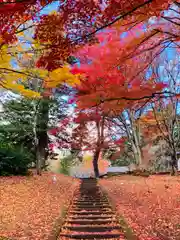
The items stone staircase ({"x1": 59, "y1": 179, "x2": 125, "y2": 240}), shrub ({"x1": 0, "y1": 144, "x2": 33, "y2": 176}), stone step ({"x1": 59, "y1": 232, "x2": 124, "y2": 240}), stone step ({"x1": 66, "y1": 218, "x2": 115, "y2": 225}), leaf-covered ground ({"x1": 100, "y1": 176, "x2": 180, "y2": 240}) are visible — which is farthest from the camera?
shrub ({"x1": 0, "y1": 144, "x2": 33, "y2": 176})

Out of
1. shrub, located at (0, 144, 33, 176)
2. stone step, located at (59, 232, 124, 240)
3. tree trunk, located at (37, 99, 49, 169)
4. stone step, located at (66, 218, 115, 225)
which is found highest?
tree trunk, located at (37, 99, 49, 169)

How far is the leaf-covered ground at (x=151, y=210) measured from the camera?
7.21 m

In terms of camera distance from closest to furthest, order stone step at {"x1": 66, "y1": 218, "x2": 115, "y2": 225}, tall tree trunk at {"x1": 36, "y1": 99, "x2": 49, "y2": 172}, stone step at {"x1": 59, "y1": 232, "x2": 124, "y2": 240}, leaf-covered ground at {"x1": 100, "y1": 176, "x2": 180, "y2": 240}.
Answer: stone step at {"x1": 59, "y1": 232, "x2": 124, "y2": 240}, leaf-covered ground at {"x1": 100, "y1": 176, "x2": 180, "y2": 240}, stone step at {"x1": 66, "y1": 218, "x2": 115, "y2": 225}, tall tree trunk at {"x1": 36, "y1": 99, "x2": 49, "y2": 172}

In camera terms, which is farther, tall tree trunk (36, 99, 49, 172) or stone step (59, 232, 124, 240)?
tall tree trunk (36, 99, 49, 172)

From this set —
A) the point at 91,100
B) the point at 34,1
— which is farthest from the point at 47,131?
the point at 34,1

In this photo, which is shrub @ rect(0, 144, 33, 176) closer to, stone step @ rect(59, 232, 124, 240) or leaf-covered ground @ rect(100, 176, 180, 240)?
leaf-covered ground @ rect(100, 176, 180, 240)

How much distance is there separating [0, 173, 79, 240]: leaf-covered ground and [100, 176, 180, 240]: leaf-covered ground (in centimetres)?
191

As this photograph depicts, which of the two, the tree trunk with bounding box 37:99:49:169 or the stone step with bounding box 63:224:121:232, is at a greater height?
the tree trunk with bounding box 37:99:49:169

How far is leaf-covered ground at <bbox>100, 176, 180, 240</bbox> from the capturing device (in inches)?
284

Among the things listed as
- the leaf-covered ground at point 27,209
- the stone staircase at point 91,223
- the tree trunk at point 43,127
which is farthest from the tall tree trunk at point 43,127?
the stone staircase at point 91,223

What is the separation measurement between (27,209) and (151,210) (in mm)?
3608

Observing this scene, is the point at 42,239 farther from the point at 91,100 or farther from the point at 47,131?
the point at 47,131

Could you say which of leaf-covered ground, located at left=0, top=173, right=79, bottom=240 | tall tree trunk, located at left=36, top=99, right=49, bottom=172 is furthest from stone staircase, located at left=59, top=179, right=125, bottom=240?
tall tree trunk, located at left=36, top=99, right=49, bottom=172

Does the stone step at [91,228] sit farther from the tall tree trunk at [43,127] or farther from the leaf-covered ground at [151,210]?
the tall tree trunk at [43,127]
